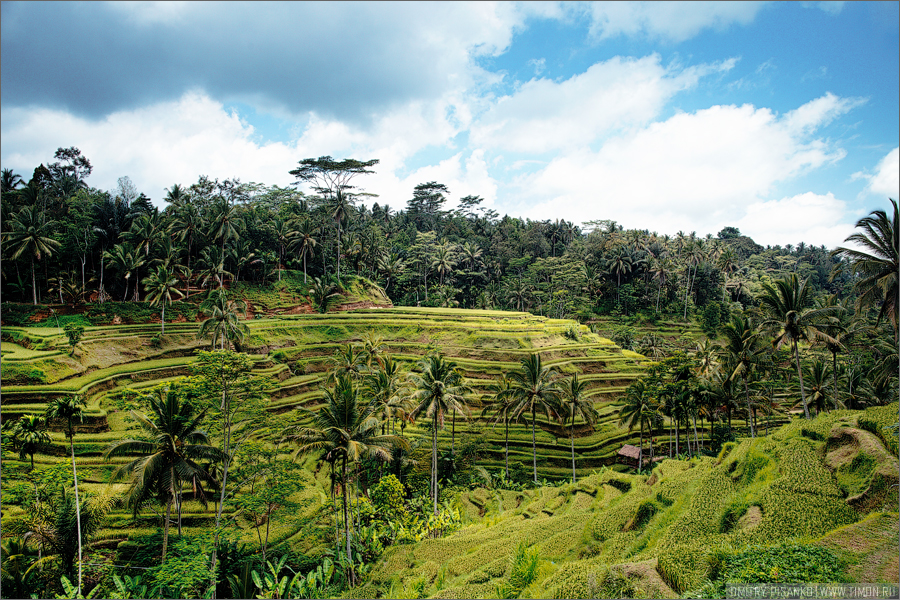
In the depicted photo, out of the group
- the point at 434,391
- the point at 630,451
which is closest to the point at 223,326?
the point at 434,391

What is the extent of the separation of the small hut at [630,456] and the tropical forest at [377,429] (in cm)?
21

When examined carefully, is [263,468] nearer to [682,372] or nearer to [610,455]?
[610,455]

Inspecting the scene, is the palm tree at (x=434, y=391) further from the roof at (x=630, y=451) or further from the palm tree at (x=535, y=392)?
the roof at (x=630, y=451)

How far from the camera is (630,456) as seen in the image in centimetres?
3366

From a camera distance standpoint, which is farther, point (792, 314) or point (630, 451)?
point (630, 451)

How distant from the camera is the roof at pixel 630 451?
33.5 m

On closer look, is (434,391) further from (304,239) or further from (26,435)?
(304,239)

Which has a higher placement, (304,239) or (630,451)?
(304,239)

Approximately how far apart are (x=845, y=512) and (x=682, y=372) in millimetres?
22457

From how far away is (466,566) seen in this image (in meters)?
16.0

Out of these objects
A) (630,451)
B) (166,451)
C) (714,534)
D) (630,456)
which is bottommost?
(630,456)

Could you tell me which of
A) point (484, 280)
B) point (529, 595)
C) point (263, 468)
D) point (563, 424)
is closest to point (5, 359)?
point (263, 468)

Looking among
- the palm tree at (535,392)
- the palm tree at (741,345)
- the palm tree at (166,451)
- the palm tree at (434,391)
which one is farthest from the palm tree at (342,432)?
the palm tree at (741,345)

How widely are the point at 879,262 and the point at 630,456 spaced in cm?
2080
